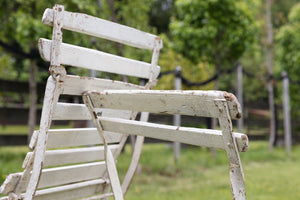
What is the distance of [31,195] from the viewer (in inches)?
58.0

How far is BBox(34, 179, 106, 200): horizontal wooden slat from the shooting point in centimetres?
178

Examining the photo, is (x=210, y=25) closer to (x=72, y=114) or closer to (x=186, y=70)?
(x=186, y=70)

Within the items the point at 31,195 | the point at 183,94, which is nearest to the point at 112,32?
the point at 183,94

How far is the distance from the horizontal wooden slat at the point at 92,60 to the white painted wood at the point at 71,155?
1.48 feet

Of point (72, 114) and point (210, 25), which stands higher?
point (210, 25)

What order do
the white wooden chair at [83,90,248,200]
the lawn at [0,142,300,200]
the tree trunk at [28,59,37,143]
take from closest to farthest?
1. the white wooden chair at [83,90,248,200]
2. the lawn at [0,142,300,200]
3. the tree trunk at [28,59,37,143]

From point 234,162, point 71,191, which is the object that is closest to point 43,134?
point 71,191

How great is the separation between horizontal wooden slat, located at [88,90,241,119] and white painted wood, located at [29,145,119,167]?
1.26 ft

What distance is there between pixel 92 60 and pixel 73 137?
1.38 ft

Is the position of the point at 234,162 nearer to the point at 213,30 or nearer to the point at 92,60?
the point at 92,60

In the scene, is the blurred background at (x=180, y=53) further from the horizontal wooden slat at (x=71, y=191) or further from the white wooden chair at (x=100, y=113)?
the white wooden chair at (x=100, y=113)

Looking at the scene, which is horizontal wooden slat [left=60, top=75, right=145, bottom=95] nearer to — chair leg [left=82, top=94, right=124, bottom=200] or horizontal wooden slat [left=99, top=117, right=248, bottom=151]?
chair leg [left=82, top=94, right=124, bottom=200]

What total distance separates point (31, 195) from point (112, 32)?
2.70 feet

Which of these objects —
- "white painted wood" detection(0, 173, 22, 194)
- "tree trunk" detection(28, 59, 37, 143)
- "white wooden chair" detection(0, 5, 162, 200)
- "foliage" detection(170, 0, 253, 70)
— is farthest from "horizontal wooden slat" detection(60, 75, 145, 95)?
"foliage" detection(170, 0, 253, 70)
